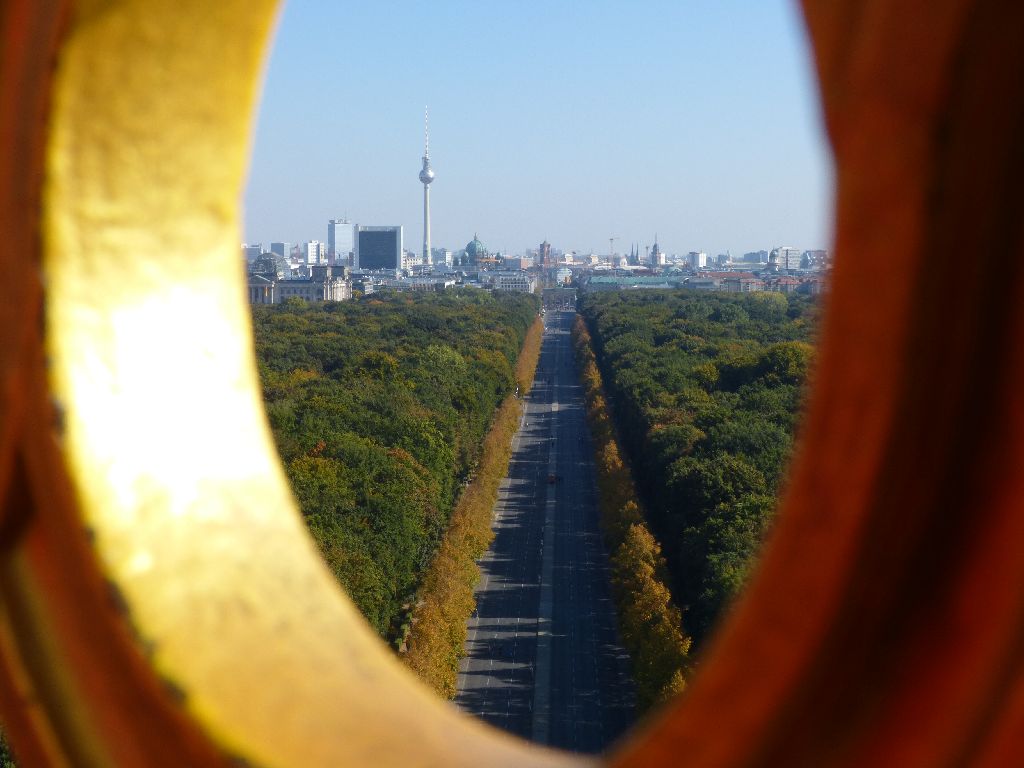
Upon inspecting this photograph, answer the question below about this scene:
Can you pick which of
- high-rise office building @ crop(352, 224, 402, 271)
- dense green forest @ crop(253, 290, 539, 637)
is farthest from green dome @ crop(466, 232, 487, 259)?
dense green forest @ crop(253, 290, 539, 637)

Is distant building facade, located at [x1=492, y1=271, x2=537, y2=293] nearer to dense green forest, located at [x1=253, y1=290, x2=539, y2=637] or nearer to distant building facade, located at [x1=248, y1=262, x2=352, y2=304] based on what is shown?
distant building facade, located at [x1=248, y1=262, x2=352, y2=304]

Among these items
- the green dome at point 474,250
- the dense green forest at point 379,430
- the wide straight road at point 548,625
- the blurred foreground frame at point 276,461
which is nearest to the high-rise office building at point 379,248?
the green dome at point 474,250

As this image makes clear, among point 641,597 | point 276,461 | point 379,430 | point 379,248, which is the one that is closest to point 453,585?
point 641,597

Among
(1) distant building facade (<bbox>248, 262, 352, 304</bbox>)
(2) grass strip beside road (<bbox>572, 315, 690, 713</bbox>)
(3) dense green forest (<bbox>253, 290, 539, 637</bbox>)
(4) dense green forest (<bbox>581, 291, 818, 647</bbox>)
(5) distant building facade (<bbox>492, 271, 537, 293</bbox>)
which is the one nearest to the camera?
(2) grass strip beside road (<bbox>572, 315, 690, 713</bbox>)

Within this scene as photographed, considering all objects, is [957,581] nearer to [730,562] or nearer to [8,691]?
[8,691]

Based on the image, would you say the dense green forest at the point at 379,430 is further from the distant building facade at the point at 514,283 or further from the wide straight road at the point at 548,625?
the distant building facade at the point at 514,283

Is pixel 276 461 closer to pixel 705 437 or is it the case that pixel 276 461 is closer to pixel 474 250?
pixel 705 437
